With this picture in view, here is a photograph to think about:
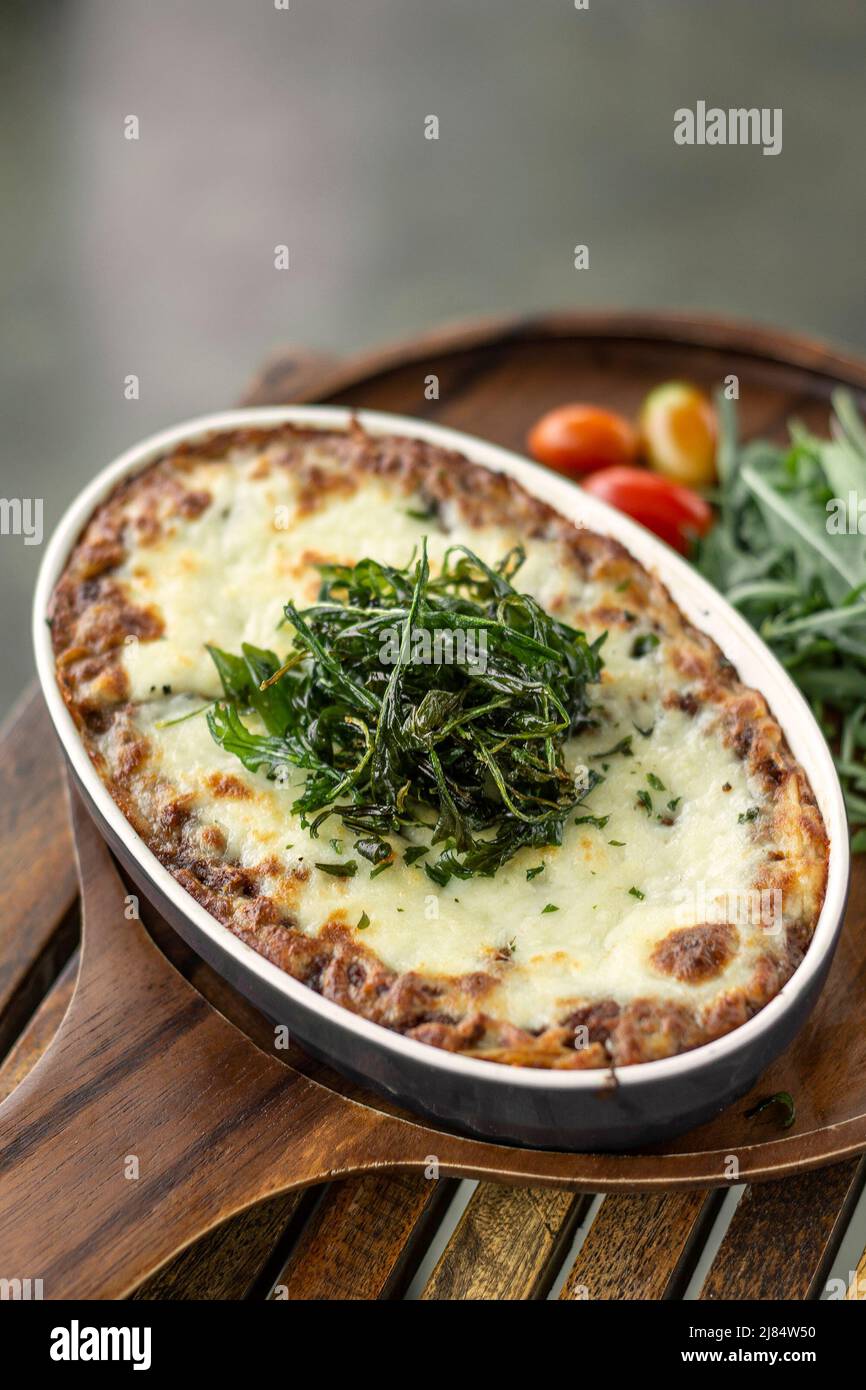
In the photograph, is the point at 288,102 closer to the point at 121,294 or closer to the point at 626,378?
the point at 121,294

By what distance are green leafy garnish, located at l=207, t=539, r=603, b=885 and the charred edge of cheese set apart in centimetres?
7

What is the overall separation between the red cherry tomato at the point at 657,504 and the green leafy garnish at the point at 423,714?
1266mm

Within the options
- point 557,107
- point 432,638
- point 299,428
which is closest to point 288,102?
point 557,107

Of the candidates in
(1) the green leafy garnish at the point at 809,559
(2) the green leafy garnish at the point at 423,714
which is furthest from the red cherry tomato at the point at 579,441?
(2) the green leafy garnish at the point at 423,714

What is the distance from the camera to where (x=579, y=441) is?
17.2 ft

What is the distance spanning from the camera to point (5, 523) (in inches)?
281

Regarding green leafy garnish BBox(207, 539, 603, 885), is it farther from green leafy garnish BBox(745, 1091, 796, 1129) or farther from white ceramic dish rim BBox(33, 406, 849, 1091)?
green leafy garnish BBox(745, 1091, 796, 1129)

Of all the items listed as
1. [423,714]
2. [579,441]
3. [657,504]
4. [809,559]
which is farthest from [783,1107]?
[579,441]

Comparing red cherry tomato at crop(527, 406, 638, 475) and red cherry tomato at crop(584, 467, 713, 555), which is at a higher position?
red cherry tomato at crop(527, 406, 638, 475)

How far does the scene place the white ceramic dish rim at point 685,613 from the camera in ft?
10.0

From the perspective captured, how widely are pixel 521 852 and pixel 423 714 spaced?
1.39 feet

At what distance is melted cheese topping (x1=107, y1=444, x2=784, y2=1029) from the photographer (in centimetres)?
328

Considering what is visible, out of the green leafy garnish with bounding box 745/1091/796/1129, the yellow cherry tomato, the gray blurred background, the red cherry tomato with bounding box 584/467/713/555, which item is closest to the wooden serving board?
the green leafy garnish with bounding box 745/1091/796/1129

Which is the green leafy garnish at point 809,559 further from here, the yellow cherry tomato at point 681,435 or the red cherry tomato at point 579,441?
the red cherry tomato at point 579,441
